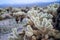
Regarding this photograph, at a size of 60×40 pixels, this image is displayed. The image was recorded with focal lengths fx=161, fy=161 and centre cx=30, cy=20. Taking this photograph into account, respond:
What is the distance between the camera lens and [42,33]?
281 cm

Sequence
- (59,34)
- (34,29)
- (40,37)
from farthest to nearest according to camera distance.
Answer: (34,29) → (40,37) → (59,34)

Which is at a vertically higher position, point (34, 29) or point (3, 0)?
point (34, 29)

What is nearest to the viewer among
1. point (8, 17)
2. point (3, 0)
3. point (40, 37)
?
point (40, 37)

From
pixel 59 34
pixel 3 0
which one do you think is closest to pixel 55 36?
pixel 59 34

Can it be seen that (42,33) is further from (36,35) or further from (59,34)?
(59,34)

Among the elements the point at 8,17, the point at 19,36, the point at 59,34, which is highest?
the point at 59,34

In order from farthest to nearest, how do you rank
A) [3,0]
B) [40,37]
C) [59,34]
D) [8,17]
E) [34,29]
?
[3,0]
[8,17]
[34,29]
[40,37]
[59,34]

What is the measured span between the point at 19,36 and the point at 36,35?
0.33 meters

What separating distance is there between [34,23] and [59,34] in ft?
1.78

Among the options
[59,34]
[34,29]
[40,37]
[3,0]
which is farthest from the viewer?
[3,0]

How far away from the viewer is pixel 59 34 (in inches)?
103

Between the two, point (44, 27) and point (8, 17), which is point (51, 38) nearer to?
point (44, 27)

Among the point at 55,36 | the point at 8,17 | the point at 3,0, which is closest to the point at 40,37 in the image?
the point at 55,36

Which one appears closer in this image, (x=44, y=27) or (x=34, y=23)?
(x=44, y=27)
